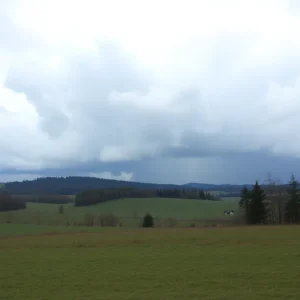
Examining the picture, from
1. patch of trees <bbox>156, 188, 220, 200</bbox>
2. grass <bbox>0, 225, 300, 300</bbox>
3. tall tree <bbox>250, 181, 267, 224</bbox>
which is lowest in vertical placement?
grass <bbox>0, 225, 300, 300</bbox>

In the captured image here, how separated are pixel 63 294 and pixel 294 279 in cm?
919

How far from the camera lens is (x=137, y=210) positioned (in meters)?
111

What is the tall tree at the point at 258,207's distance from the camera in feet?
213

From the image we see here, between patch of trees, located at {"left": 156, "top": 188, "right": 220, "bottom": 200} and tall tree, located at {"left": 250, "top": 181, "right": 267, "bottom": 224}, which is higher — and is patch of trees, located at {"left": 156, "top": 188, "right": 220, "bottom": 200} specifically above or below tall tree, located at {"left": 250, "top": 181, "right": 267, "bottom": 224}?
above

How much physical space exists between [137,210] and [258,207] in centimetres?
5125

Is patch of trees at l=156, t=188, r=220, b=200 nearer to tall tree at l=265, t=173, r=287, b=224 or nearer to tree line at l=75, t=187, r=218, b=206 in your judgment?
tree line at l=75, t=187, r=218, b=206

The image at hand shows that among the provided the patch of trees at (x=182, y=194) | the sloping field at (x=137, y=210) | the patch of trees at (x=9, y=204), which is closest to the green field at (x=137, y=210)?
the sloping field at (x=137, y=210)

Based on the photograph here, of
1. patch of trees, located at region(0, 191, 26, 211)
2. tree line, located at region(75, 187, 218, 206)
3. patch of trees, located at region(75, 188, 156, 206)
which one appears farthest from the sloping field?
tree line, located at region(75, 187, 218, 206)

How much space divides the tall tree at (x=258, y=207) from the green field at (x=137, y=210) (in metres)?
29.4

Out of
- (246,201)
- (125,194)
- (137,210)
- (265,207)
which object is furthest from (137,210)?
(265,207)

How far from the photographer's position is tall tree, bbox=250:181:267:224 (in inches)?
2552

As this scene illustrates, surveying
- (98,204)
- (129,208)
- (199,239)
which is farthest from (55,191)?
(199,239)

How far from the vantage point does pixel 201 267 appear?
19297mm

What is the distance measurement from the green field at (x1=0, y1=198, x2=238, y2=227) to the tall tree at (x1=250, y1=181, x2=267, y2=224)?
2941cm
